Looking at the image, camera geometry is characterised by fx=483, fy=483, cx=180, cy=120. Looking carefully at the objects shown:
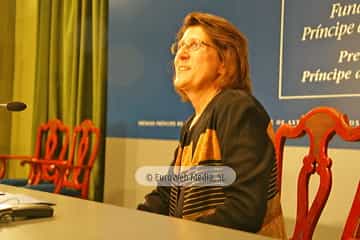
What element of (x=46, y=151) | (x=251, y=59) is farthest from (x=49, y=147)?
(x=251, y=59)

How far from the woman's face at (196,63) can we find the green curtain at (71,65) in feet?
3.06

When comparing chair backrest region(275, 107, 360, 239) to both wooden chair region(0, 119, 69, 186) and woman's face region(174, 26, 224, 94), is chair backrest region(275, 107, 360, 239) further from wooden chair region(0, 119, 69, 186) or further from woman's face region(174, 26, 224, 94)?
wooden chair region(0, 119, 69, 186)

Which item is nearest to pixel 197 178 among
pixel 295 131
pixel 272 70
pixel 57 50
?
pixel 295 131

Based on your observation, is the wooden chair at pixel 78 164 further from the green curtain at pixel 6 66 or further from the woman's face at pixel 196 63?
the green curtain at pixel 6 66

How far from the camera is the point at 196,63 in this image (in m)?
2.17

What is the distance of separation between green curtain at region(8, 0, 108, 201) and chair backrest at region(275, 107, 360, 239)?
1.92m

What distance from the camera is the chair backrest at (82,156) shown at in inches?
120

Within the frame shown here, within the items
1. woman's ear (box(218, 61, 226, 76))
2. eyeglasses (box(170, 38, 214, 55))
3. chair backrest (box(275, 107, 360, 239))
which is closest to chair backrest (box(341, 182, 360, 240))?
chair backrest (box(275, 107, 360, 239))

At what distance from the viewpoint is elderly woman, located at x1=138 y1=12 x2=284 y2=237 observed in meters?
1.60

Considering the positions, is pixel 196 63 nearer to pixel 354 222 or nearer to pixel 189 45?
pixel 189 45

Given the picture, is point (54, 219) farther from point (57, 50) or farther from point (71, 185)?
point (57, 50)

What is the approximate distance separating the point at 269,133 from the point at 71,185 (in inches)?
69.5

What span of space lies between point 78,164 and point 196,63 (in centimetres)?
135

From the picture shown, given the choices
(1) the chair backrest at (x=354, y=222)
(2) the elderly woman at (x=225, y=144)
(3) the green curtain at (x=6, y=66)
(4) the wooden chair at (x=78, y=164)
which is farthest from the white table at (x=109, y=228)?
(3) the green curtain at (x=6, y=66)
